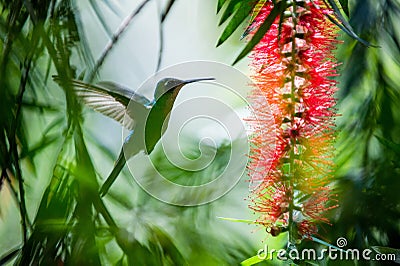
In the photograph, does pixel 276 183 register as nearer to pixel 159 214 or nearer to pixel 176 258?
pixel 176 258

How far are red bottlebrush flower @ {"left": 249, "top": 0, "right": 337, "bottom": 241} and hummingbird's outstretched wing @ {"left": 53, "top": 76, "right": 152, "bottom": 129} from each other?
145 millimetres

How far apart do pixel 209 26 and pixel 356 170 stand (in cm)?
33

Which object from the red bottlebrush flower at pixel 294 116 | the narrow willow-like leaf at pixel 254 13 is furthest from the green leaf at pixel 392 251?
the narrow willow-like leaf at pixel 254 13

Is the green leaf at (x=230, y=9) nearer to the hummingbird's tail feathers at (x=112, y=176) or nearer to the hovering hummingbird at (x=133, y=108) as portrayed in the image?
the hovering hummingbird at (x=133, y=108)

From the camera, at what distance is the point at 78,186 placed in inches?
23.0

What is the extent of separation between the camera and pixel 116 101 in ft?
A: 2.00

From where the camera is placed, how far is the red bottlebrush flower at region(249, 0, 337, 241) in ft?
1.62

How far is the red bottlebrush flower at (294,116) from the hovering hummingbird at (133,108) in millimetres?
97

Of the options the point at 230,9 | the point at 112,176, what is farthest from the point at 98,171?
the point at 230,9

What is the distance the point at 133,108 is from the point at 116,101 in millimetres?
22

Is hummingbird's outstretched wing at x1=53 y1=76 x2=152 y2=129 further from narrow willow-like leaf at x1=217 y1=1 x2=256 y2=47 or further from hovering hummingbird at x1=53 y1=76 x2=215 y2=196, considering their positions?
narrow willow-like leaf at x1=217 y1=1 x2=256 y2=47

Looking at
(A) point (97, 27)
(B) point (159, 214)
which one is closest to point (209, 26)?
(A) point (97, 27)

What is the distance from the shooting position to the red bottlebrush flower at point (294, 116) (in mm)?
494

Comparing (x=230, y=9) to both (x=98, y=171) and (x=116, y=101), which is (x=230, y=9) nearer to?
(x=116, y=101)
